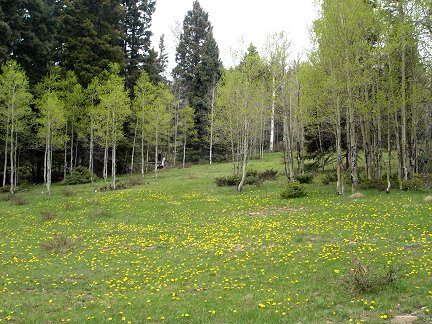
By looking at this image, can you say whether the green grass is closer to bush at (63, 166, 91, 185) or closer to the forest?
the forest

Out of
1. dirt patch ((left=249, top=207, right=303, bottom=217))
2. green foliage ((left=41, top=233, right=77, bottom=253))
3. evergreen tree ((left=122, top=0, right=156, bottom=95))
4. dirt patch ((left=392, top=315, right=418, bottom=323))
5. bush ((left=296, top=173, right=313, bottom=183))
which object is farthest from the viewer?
evergreen tree ((left=122, top=0, right=156, bottom=95))

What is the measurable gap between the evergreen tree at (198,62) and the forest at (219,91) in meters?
0.22

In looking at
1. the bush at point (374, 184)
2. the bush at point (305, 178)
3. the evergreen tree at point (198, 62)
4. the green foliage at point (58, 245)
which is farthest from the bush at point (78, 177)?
the bush at point (374, 184)

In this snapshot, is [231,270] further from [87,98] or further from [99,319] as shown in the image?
[87,98]

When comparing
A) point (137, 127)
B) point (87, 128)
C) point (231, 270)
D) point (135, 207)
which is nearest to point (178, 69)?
point (137, 127)

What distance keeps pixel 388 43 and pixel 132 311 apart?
21.8 meters

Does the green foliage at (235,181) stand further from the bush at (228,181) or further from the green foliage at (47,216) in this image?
the green foliage at (47,216)

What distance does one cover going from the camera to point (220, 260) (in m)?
13.6

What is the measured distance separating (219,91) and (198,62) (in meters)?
33.3

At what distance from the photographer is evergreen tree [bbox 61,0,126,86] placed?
46938 millimetres

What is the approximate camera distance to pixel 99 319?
8.96m

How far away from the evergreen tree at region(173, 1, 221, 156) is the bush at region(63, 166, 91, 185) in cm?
2298

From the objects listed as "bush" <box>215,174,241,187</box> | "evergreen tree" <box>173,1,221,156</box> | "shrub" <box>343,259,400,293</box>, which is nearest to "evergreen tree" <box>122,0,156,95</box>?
"evergreen tree" <box>173,1,221,156</box>

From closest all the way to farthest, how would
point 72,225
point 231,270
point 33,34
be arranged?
point 231,270 → point 72,225 → point 33,34
